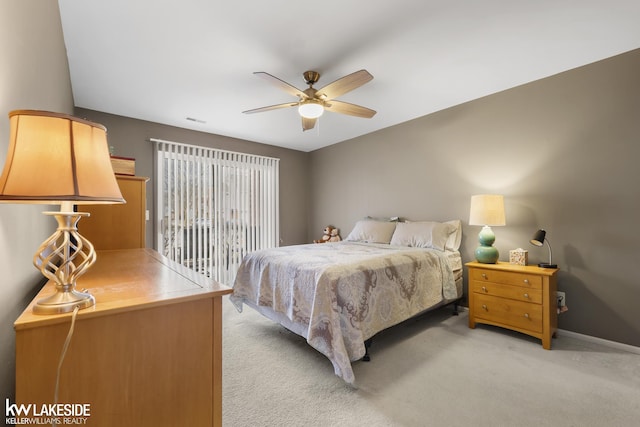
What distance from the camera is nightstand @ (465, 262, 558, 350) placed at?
2.25 metres

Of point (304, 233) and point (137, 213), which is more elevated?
point (137, 213)

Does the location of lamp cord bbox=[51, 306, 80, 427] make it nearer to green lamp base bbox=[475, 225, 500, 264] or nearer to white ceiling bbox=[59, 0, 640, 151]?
white ceiling bbox=[59, 0, 640, 151]

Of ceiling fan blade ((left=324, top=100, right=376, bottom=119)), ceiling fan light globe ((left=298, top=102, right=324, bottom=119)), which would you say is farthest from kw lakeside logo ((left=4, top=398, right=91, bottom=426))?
ceiling fan blade ((left=324, top=100, right=376, bottom=119))

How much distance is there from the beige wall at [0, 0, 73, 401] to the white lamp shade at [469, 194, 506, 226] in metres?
2.99

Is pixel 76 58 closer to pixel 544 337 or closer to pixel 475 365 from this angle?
pixel 475 365

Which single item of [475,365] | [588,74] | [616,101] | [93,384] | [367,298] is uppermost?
[588,74]

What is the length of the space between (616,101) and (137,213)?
4.12 metres

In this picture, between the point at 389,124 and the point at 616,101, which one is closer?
the point at 616,101

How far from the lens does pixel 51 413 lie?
0.67m

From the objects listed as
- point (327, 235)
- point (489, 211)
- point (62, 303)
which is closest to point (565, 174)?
point (489, 211)

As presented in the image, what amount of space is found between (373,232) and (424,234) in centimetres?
74

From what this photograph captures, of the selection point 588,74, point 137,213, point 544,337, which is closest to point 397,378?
point 544,337

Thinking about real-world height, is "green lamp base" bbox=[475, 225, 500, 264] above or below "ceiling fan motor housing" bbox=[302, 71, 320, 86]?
below

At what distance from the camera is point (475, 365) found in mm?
2021
